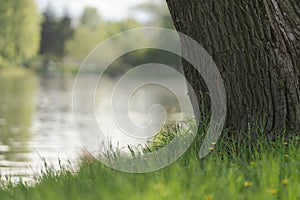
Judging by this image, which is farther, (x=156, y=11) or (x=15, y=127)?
(x=156, y=11)

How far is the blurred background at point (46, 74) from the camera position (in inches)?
522

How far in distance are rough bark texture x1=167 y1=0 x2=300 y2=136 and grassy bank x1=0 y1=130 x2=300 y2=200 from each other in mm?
280

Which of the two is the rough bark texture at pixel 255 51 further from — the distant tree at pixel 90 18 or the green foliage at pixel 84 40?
the distant tree at pixel 90 18

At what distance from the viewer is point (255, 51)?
4.13 meters

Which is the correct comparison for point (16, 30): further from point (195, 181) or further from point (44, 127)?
point (195, 181)

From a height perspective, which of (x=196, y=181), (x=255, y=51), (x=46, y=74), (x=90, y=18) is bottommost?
(x=196, y=181)

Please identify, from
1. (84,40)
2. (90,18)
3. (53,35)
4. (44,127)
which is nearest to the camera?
(44,127)

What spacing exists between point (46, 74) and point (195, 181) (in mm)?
60118

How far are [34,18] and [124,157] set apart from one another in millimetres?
57577

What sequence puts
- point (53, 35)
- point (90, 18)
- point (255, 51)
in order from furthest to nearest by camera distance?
point (90, 18)
point (53, 35)
point (255, 51)

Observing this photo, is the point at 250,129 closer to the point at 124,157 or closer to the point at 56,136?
the point at 124,157

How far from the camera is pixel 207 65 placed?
4336 mm

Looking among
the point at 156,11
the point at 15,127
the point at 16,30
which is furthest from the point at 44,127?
the point at 156,11

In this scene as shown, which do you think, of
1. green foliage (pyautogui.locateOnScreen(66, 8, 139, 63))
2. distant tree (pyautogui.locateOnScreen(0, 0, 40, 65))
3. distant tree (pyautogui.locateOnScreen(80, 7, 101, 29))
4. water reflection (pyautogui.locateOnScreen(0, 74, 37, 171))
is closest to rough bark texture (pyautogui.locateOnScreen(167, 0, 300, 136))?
water reflection (pyautogui.locateOnScreen(0, 74, 37, 171))
